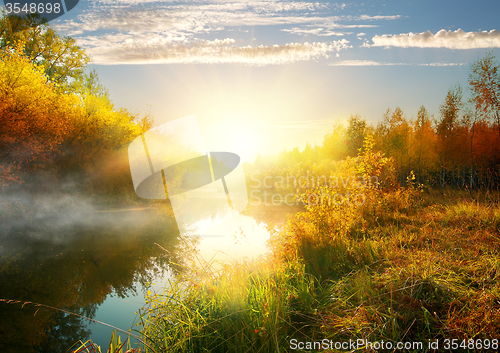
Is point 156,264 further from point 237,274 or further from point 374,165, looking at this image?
point 374,165

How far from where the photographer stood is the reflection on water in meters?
5.26

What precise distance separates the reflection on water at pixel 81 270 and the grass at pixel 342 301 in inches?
38.5

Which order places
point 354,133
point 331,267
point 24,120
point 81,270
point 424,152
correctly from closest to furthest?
1. point 331,267
2. point 81,270
3. point 24,120
4. point 424,152
5. point 354,133

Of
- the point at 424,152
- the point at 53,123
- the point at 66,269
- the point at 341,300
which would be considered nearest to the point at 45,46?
the point at 53,123

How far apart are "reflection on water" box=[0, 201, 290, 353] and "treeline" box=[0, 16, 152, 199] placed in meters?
4.35

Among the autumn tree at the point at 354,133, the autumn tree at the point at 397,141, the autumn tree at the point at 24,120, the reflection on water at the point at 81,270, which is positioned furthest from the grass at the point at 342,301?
the autumn tree at the point at 354,133

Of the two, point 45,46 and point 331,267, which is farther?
point 45,46

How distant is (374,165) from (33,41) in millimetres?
29942

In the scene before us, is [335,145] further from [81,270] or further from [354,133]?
[81,270]

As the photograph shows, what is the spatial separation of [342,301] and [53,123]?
1968 centimetres

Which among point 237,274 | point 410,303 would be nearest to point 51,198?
point 237,274

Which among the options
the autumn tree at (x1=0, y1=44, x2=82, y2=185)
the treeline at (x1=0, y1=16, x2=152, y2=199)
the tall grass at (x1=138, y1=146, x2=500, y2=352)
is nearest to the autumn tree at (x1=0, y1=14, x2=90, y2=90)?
the treeline at (x1=0, y1=16, x2=152, y2=199)

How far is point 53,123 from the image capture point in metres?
16.7

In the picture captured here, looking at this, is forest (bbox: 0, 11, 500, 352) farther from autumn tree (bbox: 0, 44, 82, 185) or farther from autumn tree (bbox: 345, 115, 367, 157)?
autumn tree (bbox: 345, 115, 367, 157)
